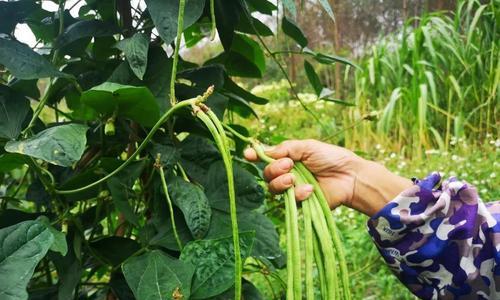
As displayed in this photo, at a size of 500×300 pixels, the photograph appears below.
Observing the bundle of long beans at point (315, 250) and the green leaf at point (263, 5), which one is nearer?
the bundle of long beans at point (315, 250)

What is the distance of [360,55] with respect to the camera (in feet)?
15.1

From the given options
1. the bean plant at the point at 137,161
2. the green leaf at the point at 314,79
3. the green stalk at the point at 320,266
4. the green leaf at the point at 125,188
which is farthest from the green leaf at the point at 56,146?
the green leaf at the point at 314,79

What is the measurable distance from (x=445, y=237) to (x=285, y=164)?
0.35 meters

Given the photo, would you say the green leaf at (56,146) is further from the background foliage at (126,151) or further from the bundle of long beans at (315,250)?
the bundle of long beans at (315,250)

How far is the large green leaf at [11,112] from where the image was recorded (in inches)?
21.4

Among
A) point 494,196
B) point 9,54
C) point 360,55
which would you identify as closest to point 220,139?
point 9,54

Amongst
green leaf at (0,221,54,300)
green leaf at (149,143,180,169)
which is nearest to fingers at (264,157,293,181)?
green leaf at (149,143,180,169)

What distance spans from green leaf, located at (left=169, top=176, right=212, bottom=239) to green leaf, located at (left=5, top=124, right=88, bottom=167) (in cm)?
14

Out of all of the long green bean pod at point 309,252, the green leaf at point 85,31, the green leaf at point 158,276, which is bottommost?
the green leaf at point 158,276

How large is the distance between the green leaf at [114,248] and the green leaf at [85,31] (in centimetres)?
23

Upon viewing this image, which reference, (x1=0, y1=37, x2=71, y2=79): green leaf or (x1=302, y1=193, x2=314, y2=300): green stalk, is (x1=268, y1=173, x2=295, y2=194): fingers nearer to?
Result: (x1=302, y1=193, x2=314, y2=300): green stalk

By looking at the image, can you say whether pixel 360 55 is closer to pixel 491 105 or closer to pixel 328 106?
pixel 328 106

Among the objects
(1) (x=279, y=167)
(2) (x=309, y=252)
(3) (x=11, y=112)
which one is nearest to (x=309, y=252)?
(2) (x=309, y=252)

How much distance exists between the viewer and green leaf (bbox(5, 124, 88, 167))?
0.45 metres
